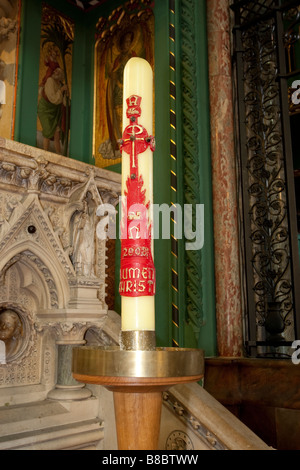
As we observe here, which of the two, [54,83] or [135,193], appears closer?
[135,193]

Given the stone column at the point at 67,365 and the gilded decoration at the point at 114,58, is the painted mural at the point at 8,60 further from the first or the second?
the stone column at the point at 67,365

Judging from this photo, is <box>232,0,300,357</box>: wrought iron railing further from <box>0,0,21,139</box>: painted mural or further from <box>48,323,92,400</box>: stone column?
<box>0,0,21,139</box>: painted mural

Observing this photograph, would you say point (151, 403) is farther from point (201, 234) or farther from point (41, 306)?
point (201, 234)

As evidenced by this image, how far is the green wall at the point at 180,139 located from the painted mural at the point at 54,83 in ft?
0.29

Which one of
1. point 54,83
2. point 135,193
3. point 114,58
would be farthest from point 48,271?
point 114,58

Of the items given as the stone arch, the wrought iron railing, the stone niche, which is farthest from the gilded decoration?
the stone arch

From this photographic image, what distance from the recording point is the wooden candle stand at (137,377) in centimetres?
104

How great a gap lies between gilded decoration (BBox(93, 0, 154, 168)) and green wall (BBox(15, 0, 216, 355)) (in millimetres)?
171

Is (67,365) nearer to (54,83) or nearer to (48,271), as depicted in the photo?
(48,271)

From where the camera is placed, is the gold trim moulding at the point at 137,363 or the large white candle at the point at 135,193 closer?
the gold trim moulding at the point at 137,363

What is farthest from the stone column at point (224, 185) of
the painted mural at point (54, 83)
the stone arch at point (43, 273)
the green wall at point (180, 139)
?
the painted mural at point (54, 83)

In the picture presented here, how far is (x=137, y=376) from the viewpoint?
1033 millimetres

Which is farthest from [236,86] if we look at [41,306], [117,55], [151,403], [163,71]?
[151,403]

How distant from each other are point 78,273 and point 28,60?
8.07ft
